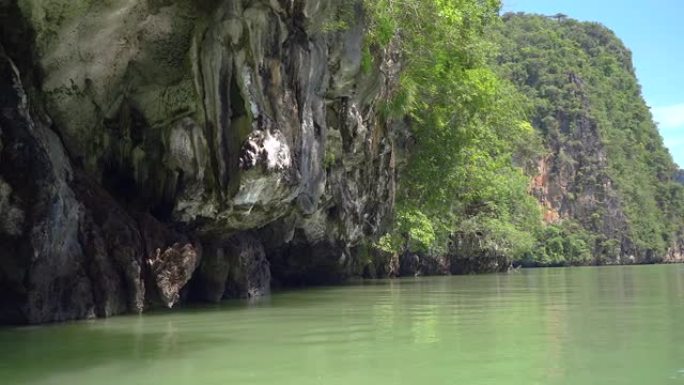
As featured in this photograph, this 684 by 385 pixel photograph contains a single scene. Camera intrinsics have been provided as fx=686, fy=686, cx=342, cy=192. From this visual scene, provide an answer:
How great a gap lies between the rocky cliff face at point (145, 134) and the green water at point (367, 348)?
1273mm

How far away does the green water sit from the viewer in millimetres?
4875

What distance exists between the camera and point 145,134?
12289 mm

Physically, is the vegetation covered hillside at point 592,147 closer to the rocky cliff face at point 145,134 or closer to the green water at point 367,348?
the rocky cliff face at point 145,134

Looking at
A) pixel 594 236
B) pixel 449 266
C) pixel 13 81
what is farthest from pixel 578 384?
pixel 594 236

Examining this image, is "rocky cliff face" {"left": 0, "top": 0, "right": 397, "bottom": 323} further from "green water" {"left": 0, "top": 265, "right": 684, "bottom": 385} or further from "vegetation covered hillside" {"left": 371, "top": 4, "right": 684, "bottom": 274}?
"vegetation covered hillside" {"left": 371, "top": 4, "right": 684, "bottom": 274}

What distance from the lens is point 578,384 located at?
4449 millimetres

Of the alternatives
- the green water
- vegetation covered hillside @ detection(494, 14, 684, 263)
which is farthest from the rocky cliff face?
vegetation covered hillside @ detection(494, 14, 684, 263)

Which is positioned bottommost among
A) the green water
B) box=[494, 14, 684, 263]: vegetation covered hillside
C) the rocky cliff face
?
the green water

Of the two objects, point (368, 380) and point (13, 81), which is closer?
point (368, 380)

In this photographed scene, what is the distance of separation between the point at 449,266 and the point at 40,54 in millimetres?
27100

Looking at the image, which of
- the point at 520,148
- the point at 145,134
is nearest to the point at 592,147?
the point at 520,148

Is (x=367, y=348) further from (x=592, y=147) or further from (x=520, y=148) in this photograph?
(x=592, y=147)

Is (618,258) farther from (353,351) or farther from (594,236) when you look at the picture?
(353,351)

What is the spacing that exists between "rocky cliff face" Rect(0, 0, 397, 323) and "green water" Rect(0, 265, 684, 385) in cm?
127
